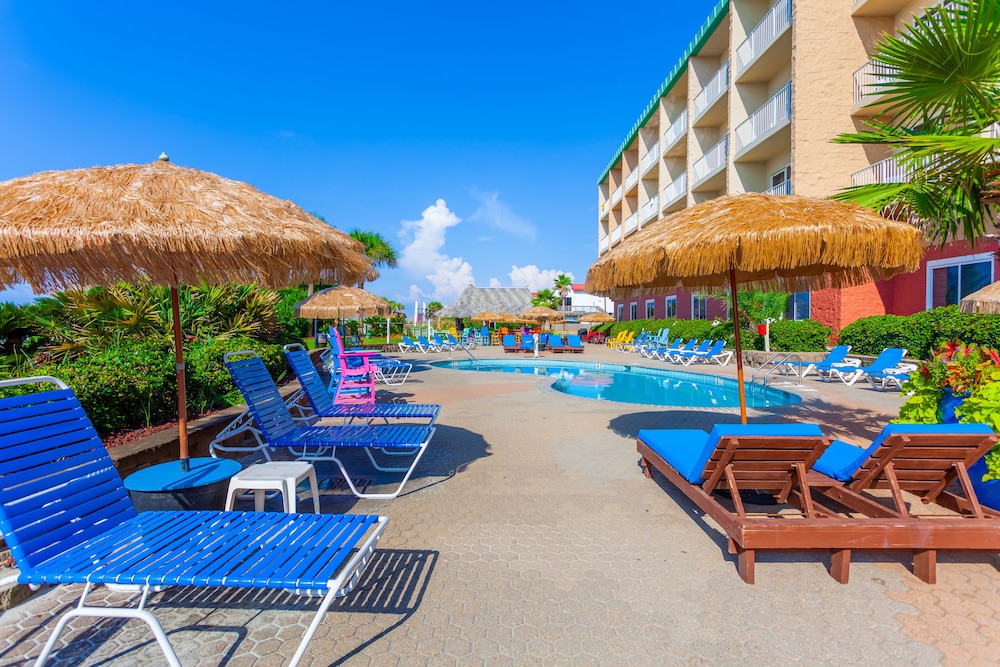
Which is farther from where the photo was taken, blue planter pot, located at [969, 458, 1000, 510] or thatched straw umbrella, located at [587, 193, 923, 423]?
thatched straw umbrella, located at [587, 193, 923, 423]

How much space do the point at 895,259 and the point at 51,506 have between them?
5344 mm

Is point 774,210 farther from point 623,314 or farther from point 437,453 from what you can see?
point 623,314

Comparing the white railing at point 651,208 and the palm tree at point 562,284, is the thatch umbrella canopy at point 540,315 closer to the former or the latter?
the white railing at point 651,208

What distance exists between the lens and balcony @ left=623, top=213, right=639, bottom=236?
104 feet

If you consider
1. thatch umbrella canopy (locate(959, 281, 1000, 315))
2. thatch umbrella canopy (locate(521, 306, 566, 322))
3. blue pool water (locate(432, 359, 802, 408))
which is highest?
thatch umbrella canopy (locate(521, 306, 566, 322))

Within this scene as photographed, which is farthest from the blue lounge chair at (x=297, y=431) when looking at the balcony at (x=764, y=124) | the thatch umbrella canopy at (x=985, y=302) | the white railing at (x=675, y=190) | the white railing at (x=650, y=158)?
the white railing at (x=650, y=158)

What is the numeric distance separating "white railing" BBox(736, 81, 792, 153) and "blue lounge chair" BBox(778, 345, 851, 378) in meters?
8.35

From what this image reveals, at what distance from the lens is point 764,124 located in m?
18.0

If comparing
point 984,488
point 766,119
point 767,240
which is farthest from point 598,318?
point 984,488

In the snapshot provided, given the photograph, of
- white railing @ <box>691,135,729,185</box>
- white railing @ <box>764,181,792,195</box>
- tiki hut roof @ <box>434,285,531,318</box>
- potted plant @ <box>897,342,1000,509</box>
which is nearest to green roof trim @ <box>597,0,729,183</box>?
white railing @ <box>691,135,729,185</box>

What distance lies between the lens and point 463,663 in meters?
2.10

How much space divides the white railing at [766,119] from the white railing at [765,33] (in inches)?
70.0

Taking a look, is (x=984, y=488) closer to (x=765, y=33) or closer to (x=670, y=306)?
(x=765, y=33)

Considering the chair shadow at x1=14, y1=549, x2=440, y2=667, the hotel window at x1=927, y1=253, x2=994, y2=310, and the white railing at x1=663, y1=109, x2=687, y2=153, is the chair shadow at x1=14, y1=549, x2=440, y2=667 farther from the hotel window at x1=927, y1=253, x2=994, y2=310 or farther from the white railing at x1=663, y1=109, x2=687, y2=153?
the white railing at x1=663, y1=109, x2=687, y2=153
